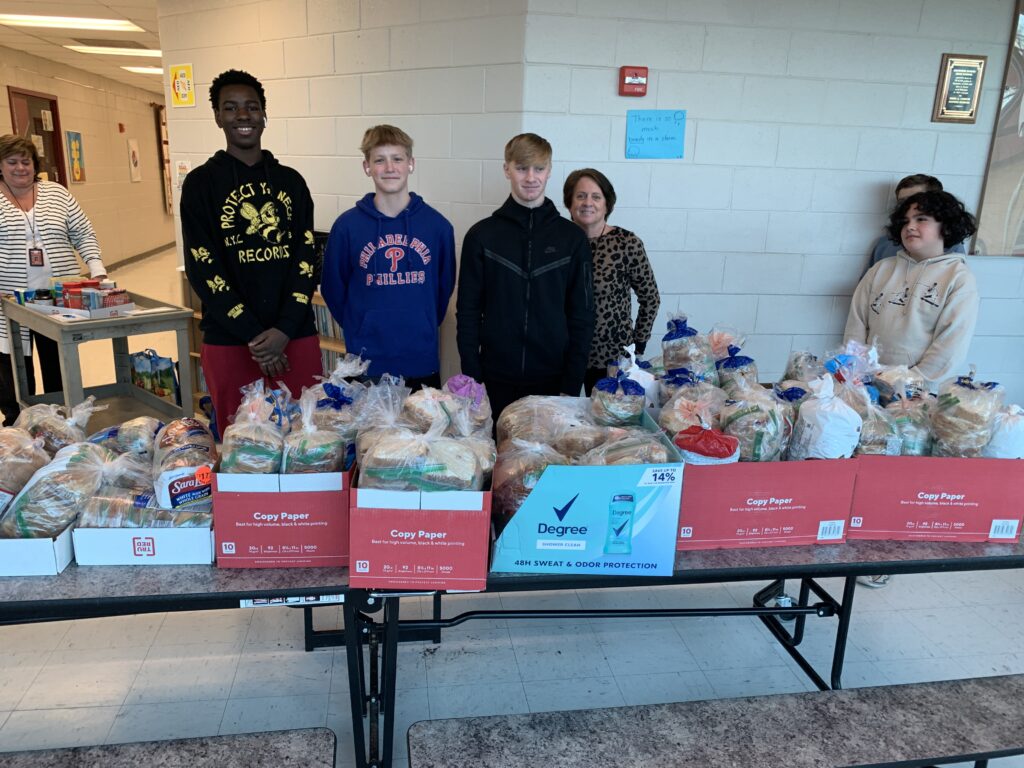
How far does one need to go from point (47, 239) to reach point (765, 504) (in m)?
3.68

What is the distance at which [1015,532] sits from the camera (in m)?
1.63

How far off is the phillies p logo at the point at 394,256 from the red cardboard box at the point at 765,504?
1.49 meters

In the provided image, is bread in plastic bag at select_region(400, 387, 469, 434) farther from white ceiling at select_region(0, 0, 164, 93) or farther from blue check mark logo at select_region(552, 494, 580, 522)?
white ceiling at select_region(0, 0, 164, 93)

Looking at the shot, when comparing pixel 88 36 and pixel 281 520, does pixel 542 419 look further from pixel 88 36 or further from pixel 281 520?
pixel 88 36

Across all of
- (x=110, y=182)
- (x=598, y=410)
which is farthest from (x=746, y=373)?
(x=110, y=182)

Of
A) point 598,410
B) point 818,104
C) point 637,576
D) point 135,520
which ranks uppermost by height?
point 818,104

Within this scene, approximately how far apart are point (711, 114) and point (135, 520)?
3.04 metres

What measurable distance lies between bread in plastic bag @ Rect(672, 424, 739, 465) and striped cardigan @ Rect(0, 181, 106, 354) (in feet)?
10.9

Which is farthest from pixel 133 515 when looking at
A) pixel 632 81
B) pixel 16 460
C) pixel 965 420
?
pixel 632 81

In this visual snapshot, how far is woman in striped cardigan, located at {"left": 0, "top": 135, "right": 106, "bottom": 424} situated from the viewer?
350cm

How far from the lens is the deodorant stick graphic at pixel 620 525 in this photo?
4.55 feet

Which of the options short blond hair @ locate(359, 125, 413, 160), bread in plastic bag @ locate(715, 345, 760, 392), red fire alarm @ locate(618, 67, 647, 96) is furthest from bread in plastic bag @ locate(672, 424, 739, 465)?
red fire alarm @ locate(618, 67, 647, 96)

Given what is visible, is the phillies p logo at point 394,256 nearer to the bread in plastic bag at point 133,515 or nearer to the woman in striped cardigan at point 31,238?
the bread in plastic bag at point 133,515

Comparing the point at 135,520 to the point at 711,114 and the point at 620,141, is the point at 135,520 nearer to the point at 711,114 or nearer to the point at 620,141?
the point at 620,141
